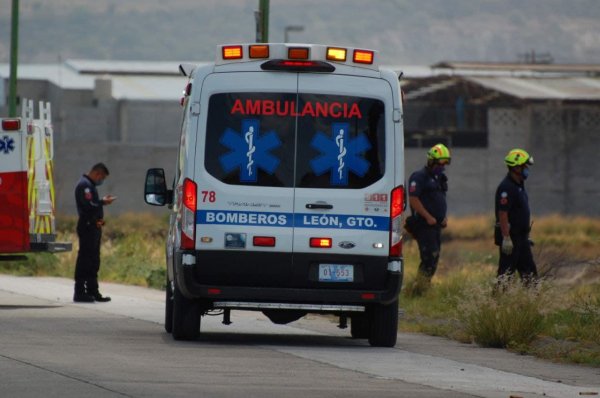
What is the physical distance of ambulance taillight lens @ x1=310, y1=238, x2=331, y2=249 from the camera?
15578 millimetres

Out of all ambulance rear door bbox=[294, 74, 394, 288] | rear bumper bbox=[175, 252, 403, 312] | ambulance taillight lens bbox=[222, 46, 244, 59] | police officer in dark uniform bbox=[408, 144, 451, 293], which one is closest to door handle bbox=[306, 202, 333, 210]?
ambulance rear door bbox=[294, 74, 394, 288]

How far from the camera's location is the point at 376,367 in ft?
Answer: 46.5

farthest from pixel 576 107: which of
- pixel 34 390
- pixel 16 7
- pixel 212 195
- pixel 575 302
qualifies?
pixel 34 390

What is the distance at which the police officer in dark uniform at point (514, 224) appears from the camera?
754 inches

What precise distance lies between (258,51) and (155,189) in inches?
80.2

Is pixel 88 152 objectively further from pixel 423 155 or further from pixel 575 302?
pixel 575 302

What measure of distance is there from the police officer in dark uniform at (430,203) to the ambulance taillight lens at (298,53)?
16.3ft

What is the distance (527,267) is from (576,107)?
158 ft

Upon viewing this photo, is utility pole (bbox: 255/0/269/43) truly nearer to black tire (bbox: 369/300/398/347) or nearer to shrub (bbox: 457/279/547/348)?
shrub (bbox: 457/279/547/348)

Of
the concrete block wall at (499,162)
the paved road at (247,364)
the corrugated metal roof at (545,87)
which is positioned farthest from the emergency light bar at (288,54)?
the concrete block wall at (499,162)

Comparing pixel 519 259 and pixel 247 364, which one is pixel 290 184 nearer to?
pixel 247 364

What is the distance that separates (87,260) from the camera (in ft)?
72.6

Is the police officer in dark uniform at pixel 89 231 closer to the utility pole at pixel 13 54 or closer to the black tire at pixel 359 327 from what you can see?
the black tire at pixel 359 327

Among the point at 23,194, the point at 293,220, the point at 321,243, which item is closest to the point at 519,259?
the point at 321,243
